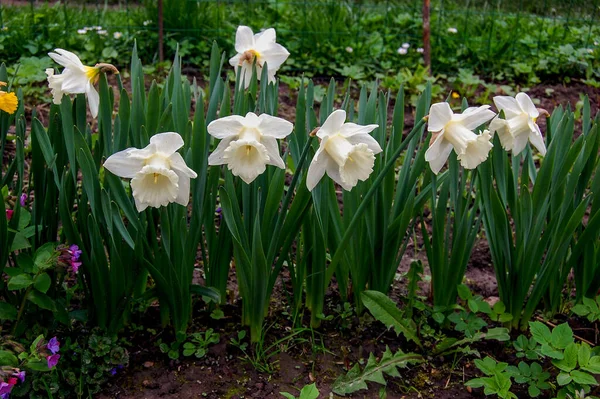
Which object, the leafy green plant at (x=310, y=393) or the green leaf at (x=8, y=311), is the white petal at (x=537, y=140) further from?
the green leaf at (x=8, y=311)

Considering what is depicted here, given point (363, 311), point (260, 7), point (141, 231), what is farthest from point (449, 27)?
point (141, 231)

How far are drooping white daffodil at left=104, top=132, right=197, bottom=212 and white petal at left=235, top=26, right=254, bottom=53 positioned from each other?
57cm

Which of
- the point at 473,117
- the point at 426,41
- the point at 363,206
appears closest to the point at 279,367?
the point at 363,206

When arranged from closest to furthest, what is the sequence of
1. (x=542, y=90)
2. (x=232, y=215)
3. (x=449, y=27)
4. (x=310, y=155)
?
(x=232, y=215)
(x=310, y=155)
(x=542, y=90)
(x=449, y=27)

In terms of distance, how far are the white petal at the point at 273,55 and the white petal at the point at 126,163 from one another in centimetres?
59

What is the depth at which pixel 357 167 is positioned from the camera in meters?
1.54

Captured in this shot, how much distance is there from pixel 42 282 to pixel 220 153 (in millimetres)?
545

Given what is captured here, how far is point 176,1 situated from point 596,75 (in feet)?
9.17

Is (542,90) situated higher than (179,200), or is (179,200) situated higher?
(179,200)

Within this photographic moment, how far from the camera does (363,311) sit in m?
2.09

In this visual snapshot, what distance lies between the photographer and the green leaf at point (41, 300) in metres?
1.69

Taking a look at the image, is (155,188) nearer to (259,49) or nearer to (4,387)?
(4,387)

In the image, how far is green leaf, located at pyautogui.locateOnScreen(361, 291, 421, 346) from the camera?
190 cm

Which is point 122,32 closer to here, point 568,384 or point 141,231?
point 141,231
